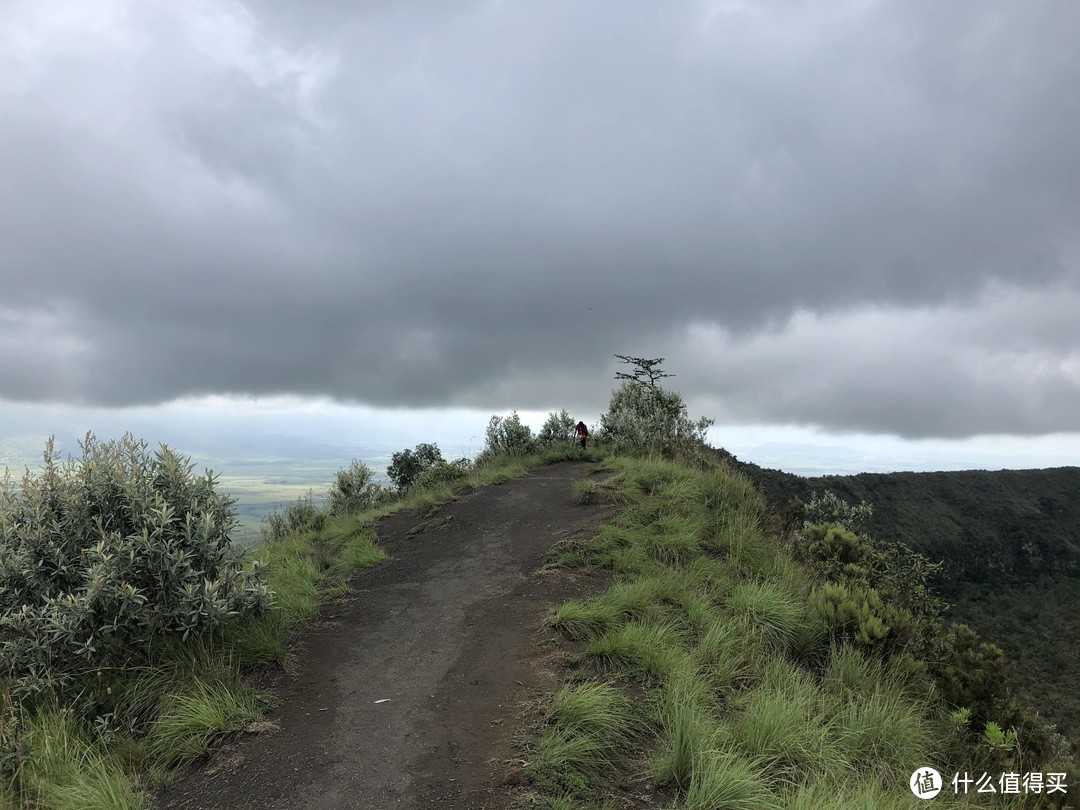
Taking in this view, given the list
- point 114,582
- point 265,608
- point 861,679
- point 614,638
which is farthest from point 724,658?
point 114,582

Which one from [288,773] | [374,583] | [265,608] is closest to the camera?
[288,773]

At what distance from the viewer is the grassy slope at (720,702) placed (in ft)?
12.0

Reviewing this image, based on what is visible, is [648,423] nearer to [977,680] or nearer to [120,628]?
[977,680]

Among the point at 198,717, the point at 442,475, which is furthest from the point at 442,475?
the point at 198,717

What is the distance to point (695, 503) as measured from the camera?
385 inches

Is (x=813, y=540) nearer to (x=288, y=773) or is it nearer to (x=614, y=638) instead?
(x=614, y=638)

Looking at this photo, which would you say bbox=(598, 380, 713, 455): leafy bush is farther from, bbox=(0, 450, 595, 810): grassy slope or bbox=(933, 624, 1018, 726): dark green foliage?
bbox=(0, 450, 595, 810): grassy slope

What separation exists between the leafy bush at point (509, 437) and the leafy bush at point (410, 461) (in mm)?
2045

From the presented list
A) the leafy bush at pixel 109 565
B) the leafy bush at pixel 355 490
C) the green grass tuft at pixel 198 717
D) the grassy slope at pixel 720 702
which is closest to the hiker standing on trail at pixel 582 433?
the leafy bush at pixel 355 490

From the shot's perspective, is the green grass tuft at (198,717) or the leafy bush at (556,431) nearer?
the green grass tuft at (198,717)

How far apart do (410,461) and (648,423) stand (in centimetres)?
881

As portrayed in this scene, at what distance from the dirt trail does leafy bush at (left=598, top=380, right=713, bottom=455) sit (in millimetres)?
7749

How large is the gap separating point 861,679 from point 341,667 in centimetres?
477

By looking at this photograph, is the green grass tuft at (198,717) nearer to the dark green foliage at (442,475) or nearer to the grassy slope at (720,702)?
the grassy slope at (720,702)
